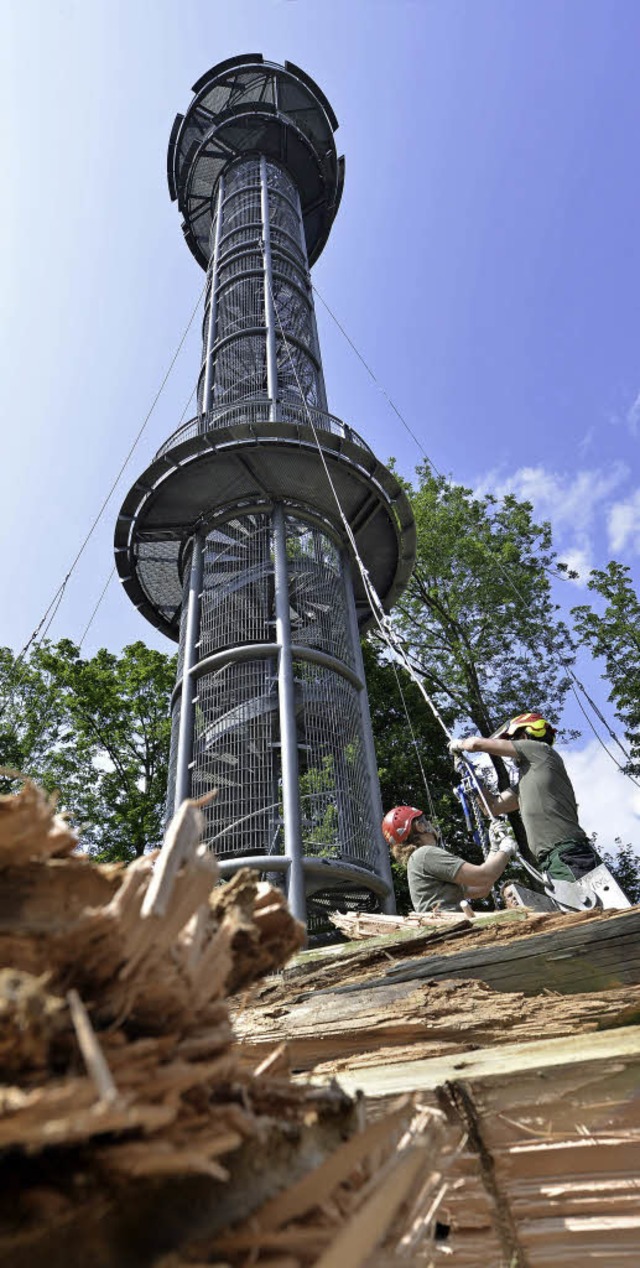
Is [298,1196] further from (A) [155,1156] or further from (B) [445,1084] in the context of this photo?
(B) [445,1084]

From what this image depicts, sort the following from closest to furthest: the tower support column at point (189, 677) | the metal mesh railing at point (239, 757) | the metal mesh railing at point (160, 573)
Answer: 1. the metal mesh railing at point (239, 757)
2. the tower support column at point (189, 677)
3. the metal mesh railing at point (160, 573)

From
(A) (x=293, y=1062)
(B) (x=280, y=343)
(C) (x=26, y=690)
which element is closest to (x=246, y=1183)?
(A) (x=293, y=1062)

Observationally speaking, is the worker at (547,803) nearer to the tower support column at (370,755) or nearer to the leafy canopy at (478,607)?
the tower support column at (370,755)

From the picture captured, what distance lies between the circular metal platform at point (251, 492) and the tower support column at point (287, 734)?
2.22 feet

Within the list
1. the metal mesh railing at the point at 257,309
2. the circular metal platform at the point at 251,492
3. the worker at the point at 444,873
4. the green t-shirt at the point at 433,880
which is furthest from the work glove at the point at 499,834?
the metal mesh railing at the point at 257,309

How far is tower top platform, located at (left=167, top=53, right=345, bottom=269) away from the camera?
18.4m

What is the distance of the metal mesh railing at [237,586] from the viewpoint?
9.83m

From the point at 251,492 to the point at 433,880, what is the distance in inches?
316

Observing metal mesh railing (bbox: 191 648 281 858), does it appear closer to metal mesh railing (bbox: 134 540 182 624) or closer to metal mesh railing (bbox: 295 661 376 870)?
metal mesh railing (bbox: 295 661 376 870)

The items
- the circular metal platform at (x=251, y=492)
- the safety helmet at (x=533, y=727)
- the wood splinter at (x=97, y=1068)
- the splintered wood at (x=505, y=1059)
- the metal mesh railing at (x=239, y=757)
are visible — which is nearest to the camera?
the wood splinter at (x=97, y=1068)

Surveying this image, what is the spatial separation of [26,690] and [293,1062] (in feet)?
52.2

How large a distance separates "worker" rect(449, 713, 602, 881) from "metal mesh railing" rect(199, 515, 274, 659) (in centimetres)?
603

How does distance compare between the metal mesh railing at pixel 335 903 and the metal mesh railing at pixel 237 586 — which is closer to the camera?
the metal mesh railing at pixel 335 903

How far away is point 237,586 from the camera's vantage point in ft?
33.4
